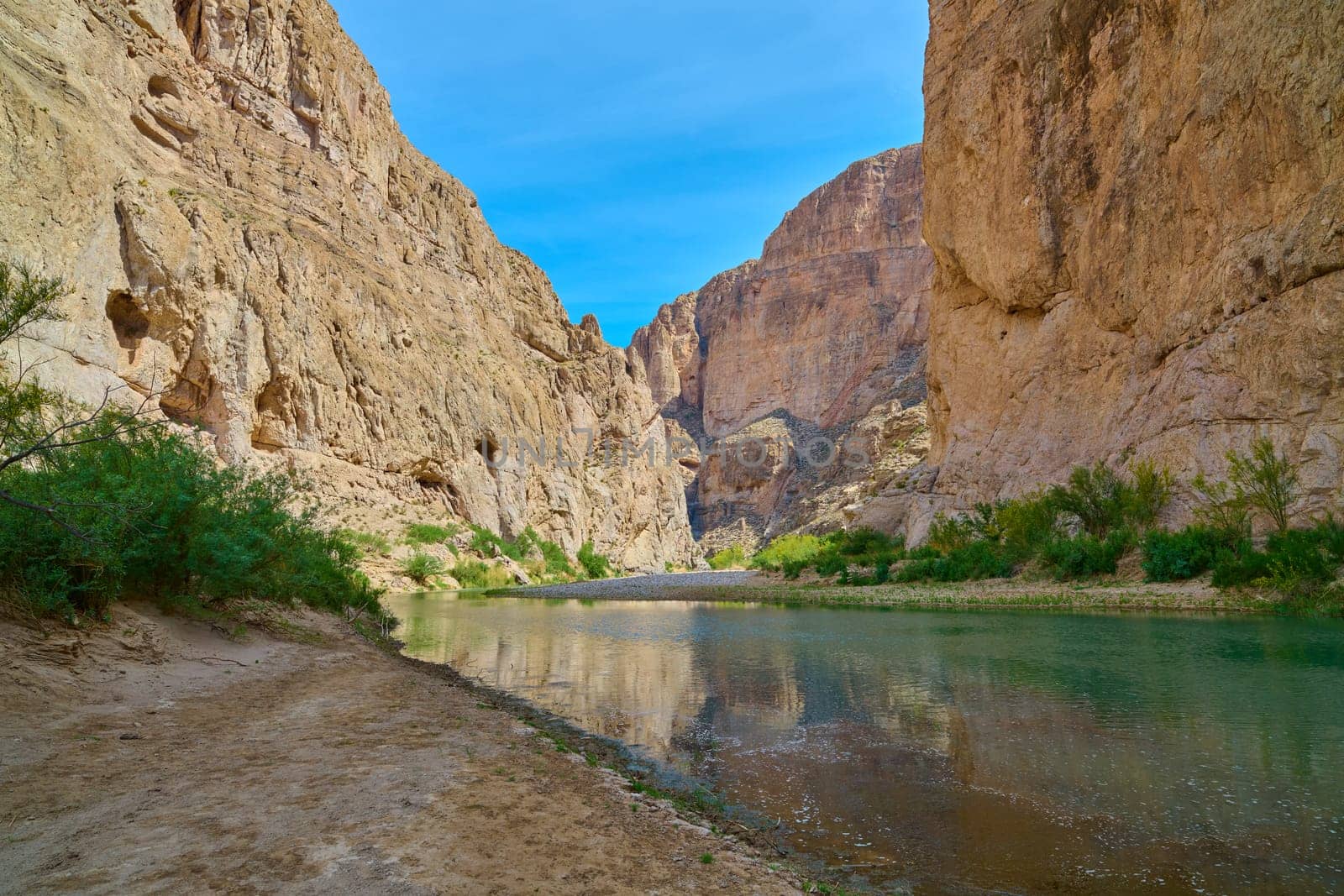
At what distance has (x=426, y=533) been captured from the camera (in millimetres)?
43938

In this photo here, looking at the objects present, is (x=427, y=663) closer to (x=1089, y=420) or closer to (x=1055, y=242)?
(x=1089, y=420)

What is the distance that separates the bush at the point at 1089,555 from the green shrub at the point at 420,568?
3016 centimetres

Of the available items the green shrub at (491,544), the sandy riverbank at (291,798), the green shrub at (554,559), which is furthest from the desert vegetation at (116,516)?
the green shrub at (554,559)

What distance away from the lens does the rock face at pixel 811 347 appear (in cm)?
9581

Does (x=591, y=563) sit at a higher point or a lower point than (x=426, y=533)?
lower

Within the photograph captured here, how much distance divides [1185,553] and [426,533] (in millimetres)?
36713

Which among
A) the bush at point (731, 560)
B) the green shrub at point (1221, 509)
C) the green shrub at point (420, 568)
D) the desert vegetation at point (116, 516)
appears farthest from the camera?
the bush at point (731, 560)

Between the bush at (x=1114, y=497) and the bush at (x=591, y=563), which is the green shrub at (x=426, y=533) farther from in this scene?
the bush at (x=1114, y=497)

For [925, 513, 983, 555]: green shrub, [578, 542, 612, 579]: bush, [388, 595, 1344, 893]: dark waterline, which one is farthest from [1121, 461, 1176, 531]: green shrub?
[578, 542, 612, 579]: bush

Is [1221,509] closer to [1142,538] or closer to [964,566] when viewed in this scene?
→ [1142,538]

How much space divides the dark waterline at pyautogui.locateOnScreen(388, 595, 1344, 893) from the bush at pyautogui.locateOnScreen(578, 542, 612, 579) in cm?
4768

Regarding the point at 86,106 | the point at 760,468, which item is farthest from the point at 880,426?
the point at 86,106

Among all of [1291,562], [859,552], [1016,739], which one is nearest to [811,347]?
[859,552]

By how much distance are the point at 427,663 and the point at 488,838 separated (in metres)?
8.34
